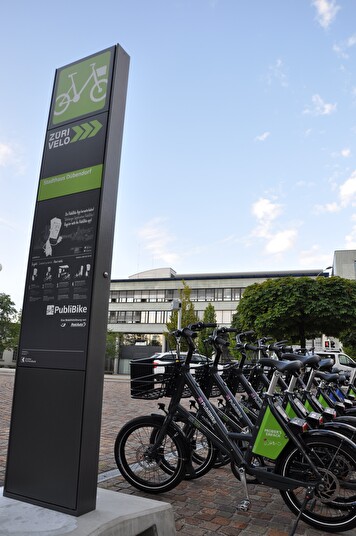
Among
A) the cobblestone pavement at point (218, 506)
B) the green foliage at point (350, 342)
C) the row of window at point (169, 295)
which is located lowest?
the cobblestone pavement at point (218, 506)

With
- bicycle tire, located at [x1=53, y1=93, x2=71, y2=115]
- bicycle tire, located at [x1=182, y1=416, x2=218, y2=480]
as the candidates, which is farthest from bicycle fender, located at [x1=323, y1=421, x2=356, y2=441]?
bicycle tire, located at [x1=53, y1=93, x2=71, y2=115]

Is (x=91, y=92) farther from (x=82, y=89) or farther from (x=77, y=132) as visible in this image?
(x=77, y=132)

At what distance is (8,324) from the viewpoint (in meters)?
49.5

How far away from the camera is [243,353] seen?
487 centimetres

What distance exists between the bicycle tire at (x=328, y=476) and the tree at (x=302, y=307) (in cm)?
1735

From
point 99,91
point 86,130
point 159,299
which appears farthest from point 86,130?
point 159,299

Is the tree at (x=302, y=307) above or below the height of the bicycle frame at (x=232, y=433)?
above

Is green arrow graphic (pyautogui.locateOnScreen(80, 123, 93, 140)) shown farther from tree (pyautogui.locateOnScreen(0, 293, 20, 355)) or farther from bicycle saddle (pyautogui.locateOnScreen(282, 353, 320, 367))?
tree (pyautogui.locateOnScreen(0, 293, 20, 355))

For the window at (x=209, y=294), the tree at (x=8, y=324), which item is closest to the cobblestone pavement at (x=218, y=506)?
the tree at (x=8, y=324)

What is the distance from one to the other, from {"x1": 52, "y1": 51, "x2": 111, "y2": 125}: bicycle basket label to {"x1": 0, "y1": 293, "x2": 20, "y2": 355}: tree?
47.5 m

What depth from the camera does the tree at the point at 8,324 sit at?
49000mm

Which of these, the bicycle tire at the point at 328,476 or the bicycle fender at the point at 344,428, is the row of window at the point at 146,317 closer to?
the bicycle fender at the point at 344,428

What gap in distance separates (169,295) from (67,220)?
53.0m

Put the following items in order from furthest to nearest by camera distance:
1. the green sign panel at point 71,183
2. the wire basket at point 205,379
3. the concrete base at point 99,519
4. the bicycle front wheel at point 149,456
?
the wire basket at point 205,379 → the bicycle front wheel at point 149,456 → the green sign panel at point 71,183 → the concrete base at point 99,519
